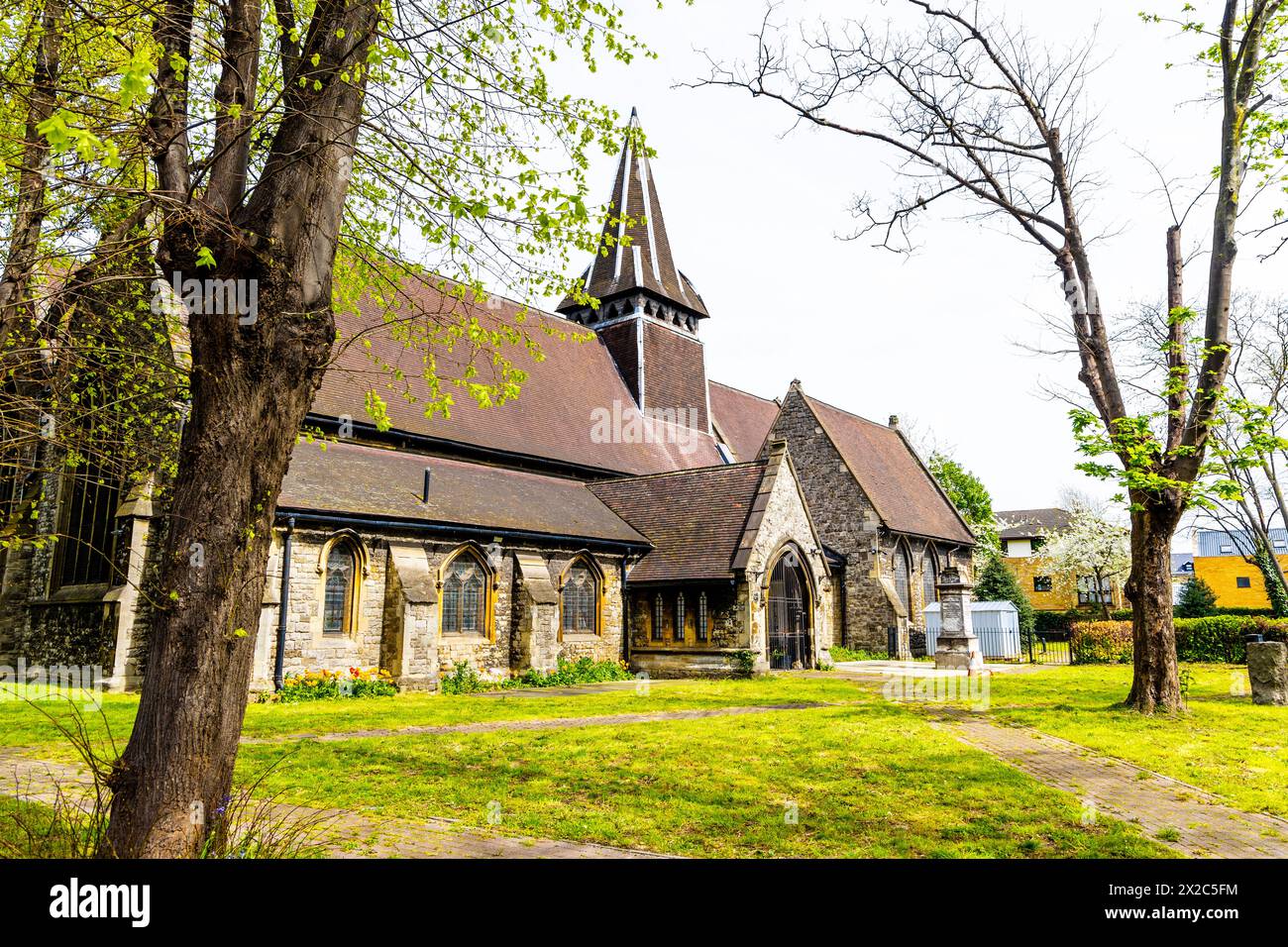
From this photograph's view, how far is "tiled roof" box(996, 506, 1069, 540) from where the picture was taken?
6644cm

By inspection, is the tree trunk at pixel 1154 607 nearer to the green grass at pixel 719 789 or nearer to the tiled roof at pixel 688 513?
the green grass at pixel 719 789

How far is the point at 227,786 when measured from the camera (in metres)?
4.46

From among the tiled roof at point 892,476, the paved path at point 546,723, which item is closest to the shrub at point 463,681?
the paved path at point 546,723

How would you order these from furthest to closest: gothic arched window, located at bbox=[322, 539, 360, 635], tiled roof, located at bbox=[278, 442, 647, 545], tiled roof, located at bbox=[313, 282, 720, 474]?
tiled roof, located at bbox=[313, 282, 720, 474], tiled roof, located at bbox=[278, 442, 647, 545], gothic arched window, located at bbox=[322, 539, 360, 635]

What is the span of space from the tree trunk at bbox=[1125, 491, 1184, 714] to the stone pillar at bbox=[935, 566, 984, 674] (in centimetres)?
710

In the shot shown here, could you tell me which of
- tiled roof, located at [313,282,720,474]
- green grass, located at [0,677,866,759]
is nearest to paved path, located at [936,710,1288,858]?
green grass, located at [0,677,866,759]

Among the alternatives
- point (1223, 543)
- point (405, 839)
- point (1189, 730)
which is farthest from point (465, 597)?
point (1223, 543)

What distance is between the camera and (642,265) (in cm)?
3080

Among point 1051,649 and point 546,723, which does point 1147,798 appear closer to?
point 546,723

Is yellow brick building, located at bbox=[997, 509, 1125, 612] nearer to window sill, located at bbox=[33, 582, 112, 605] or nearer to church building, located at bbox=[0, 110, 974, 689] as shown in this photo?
church building, located at bbox=[0, 110, 974, 689]

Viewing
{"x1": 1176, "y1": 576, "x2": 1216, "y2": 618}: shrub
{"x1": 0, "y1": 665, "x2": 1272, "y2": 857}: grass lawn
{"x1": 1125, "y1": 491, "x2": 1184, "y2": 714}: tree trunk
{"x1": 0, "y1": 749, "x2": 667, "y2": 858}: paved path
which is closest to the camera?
{"x1": 0, "y1": 749, "x2": 667, "y2": 858}: paved path
